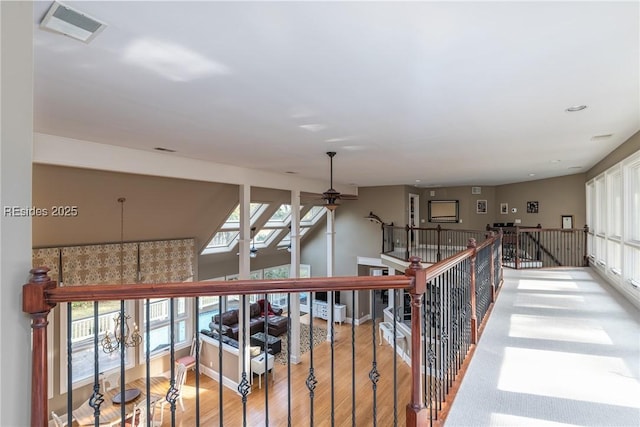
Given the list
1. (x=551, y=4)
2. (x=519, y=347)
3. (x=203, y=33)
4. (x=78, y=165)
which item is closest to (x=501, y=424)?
(x=519, y=347)

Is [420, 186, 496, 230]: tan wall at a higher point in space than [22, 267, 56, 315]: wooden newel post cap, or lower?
higher

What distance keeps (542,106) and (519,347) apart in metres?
2.20

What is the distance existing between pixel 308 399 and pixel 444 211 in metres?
7.45

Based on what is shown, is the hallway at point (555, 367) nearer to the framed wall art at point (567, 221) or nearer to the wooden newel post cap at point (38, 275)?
the wooden newel post cap at point (38, 275)

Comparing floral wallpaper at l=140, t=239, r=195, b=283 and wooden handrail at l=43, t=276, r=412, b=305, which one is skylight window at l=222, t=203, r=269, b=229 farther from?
wooden handrail at l=43, t=276, r=412, b=305

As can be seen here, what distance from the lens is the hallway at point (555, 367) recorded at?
2.01 meters

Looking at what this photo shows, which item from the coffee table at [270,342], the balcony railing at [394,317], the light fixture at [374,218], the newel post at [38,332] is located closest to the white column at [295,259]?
the coffee table at [270,342]

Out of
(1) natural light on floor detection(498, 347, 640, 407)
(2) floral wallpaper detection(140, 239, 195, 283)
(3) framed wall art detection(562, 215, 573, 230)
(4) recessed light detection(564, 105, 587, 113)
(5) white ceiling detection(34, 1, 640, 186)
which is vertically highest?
(4) recessed light detection(564, 105, 587, 113)

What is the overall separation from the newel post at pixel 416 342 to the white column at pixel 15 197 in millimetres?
1672

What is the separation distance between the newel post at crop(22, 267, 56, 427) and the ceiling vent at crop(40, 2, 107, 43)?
3.72 ft

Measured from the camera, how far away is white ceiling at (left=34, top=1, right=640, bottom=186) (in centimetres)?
150

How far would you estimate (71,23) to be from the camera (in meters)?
1.51

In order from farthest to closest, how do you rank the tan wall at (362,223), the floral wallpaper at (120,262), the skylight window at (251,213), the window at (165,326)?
the tan wall at (362,223) < the skylight window at (251,213) < the window at (165,326) < the floral wallpaper at (120,262)

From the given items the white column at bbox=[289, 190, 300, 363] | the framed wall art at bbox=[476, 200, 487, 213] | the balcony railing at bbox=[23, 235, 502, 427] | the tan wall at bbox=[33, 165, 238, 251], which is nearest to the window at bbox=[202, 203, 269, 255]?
the tan wall at bbox=[33, 165, 238, 251]
